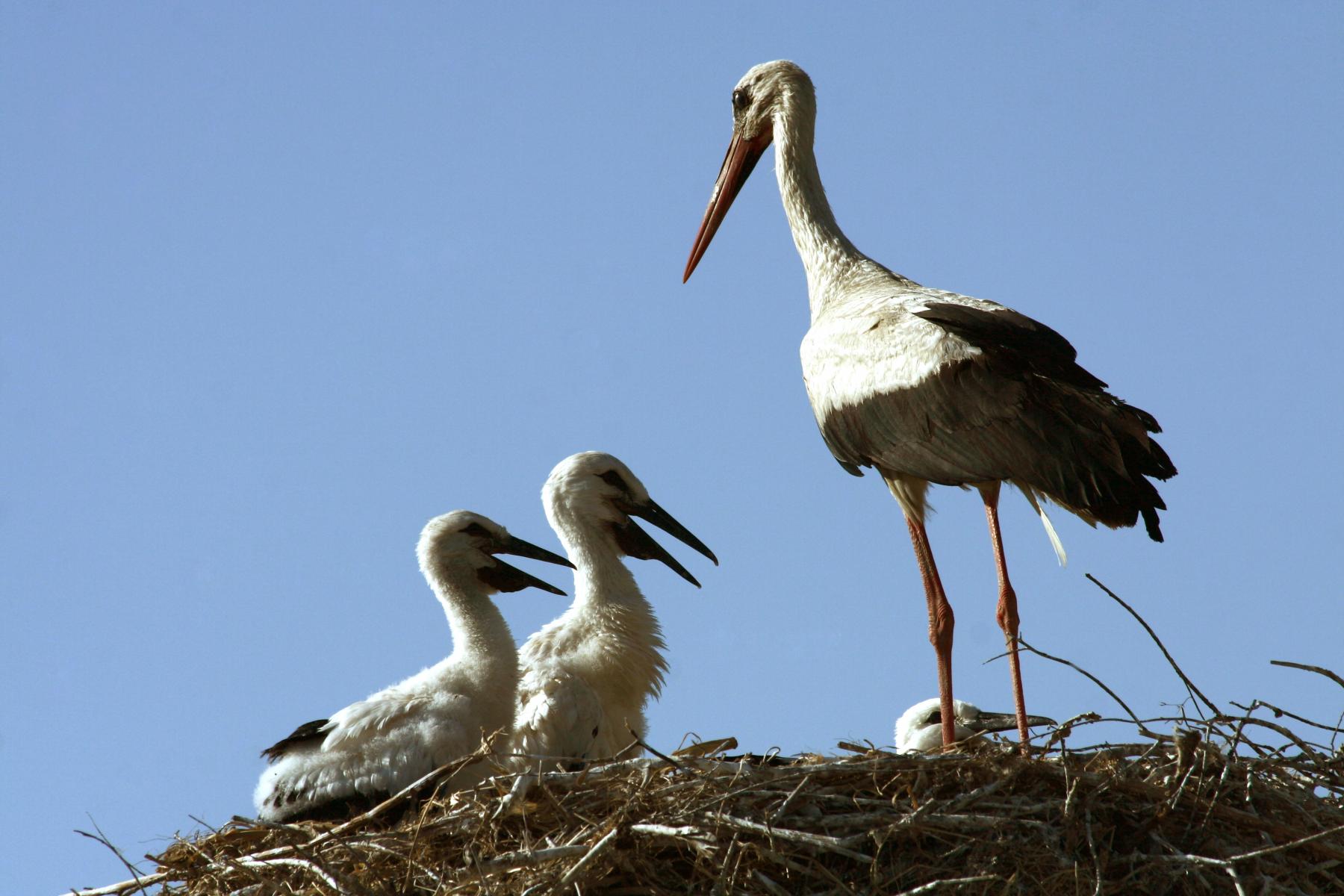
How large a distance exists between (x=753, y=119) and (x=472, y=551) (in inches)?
103

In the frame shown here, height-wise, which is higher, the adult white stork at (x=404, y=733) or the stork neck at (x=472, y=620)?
the stork neck at (x=472, y=620)

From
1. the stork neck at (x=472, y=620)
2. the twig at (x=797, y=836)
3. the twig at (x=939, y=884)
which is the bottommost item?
the twig at (x=939, y=884)

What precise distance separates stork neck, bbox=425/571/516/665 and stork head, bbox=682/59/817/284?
2488 mm

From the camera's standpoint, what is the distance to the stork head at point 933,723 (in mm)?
7254

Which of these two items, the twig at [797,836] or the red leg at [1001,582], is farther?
the red leg at [1001,582]

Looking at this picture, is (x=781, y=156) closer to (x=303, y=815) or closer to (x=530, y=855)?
(x=303, y=815)

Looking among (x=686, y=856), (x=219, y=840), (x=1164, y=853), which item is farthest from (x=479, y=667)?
(x=1164, y=853)

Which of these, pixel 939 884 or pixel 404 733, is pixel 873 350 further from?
pixel 939 884

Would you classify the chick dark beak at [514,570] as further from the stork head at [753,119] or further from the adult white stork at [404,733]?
the stork head at [753,119]

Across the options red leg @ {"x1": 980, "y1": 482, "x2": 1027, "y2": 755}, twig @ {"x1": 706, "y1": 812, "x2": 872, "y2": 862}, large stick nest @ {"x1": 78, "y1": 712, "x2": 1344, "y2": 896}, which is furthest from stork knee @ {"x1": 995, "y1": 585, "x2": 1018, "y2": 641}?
twig @ {"x1": 706, "y1": 812, "x2": 872, "y2": 862}

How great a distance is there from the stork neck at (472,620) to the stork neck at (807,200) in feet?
6.33

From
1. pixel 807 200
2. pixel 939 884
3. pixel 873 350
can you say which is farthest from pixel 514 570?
pixel 939 884

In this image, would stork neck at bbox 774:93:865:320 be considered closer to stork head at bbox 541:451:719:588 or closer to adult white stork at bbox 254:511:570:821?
stork head at bbox 541:451:719:588

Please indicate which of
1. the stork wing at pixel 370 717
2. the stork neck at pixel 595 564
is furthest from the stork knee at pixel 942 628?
the stork wing at pixel 370 717
